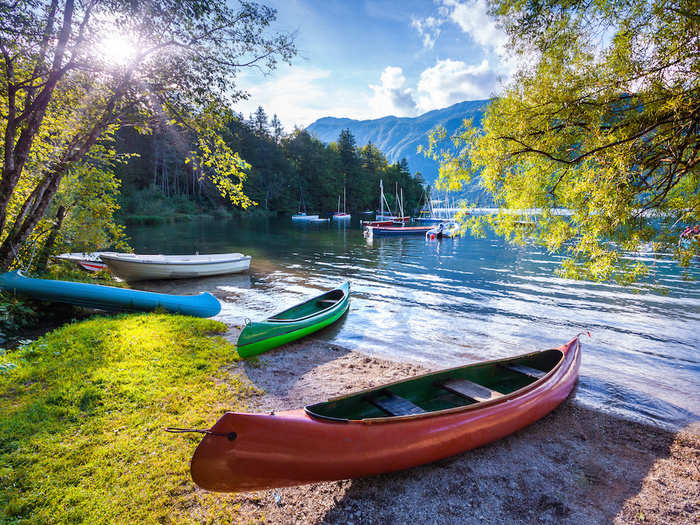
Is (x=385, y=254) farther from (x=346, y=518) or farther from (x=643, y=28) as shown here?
(x=346, y=518)

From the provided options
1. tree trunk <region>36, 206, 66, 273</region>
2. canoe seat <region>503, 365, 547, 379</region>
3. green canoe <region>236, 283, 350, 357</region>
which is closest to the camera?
canoe seat <region>503, 365, 547, 379</region>

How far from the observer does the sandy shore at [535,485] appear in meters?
3.74

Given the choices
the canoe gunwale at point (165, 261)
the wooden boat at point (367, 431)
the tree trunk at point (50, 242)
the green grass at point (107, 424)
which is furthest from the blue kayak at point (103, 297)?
the wooden boat at point (367, 431)

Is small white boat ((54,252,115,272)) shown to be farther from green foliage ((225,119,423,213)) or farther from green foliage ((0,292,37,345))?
green foliage ((225,119,423,213))

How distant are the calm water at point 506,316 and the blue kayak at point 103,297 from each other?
1237mm

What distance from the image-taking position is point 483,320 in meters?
12.3

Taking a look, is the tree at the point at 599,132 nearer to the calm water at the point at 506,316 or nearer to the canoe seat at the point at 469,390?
the calm water at the point at 506,316

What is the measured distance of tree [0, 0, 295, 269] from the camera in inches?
248

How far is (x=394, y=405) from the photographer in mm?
4801

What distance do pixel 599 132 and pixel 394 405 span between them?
6696 millimetres

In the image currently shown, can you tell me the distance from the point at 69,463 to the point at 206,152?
699cm

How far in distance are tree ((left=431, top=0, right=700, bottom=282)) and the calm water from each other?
2.79 m

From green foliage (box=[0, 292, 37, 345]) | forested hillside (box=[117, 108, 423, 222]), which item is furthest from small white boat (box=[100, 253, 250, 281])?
forested hillside (box=[117, 108, 423, 222])

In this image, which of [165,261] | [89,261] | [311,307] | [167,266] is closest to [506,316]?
[311,307]
